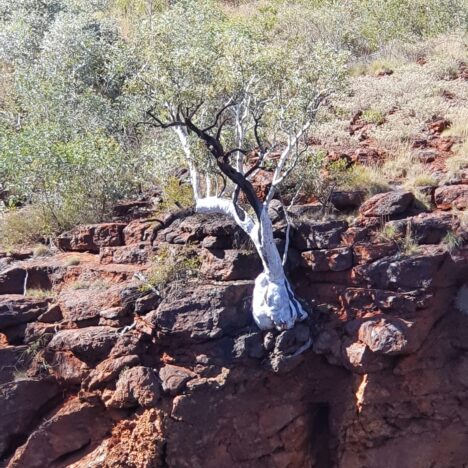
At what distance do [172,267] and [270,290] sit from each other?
109 centimetres

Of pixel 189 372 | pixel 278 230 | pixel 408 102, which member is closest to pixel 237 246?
pixel 278 230

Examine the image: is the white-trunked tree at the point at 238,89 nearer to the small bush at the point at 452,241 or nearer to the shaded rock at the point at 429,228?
the shaded rock at the point at 429,228

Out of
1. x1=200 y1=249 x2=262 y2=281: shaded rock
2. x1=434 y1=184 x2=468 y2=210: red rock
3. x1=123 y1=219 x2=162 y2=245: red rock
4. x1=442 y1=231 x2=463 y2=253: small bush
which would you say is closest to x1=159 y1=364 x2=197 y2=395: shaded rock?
x1=200 y1=249 x2=262 y2=281: shaded rock

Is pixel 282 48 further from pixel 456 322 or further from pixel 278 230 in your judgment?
pixel 456 322

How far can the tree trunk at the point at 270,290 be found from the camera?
247 inches

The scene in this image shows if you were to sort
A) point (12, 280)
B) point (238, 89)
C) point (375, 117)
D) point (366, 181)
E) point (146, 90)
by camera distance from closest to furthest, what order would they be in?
point (12, 280) → point (366, 181) → point (238, 89) → point (146, 90) → point (375, 117)

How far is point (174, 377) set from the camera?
6.07 metres

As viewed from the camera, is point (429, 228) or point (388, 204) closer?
point (429, 228)

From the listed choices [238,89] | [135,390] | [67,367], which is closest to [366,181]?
[238,89]

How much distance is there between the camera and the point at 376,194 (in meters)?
7.45

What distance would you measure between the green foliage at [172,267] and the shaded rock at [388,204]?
186 centimetres

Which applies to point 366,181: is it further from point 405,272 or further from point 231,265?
point 231,265

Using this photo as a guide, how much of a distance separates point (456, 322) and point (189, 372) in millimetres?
2588

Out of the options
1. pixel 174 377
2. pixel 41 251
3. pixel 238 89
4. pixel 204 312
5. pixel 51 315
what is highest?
pixel 238 89
